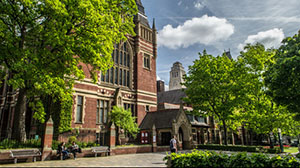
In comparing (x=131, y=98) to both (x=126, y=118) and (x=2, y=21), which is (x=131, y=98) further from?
(x=2, y=21)

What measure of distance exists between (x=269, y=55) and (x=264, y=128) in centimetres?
1069

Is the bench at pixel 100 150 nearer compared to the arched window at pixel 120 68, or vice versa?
the bench at pixel 100 150

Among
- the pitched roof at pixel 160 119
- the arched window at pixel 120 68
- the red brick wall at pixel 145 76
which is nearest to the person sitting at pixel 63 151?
the arched window at pixel 120 68

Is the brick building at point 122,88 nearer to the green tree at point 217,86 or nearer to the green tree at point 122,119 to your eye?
the green tree at point 122,119

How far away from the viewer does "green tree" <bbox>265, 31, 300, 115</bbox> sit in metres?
15.6

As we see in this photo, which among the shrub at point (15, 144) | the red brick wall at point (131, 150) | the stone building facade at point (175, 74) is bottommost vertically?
the red brick wall at point (131, 150)

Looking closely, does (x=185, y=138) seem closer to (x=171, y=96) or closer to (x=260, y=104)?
(x=260, y=104)

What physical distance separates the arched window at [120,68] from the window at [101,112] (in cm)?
333

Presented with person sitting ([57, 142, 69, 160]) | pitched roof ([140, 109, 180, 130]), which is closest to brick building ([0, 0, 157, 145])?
pitched roof ([140, 109, 180, 130])

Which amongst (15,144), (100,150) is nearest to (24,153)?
(15,144)

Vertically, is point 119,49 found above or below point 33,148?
above

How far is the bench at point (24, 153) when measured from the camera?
Answer: 525 inches

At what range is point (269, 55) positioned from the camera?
2981cm

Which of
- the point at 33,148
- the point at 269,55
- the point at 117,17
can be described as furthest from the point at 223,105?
the point at 33,148
